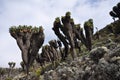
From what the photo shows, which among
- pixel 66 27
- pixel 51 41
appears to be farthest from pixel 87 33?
pixel 51 41

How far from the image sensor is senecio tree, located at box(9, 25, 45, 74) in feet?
106

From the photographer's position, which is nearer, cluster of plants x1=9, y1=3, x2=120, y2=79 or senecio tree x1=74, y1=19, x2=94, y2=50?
cluster of plants x1=9, y1=3, x2=120, y2=79

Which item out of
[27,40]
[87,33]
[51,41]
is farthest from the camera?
[51,41]

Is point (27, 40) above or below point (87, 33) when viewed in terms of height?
below

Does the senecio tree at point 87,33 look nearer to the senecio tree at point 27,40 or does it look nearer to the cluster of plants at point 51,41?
the cluster of plants at point 51,41

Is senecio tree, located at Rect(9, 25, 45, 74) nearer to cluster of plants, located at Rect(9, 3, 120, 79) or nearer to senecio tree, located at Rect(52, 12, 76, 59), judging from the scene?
cluster of plants, located at Rect(9, 3, 120, 79)

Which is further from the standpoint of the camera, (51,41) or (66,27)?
(51,41)

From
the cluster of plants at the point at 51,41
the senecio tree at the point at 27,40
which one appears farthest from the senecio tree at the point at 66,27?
the senecio tree at the point at 27,40

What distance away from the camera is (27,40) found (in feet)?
107

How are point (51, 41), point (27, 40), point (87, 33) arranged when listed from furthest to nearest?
1. point (51, 41)
2. point (87, 33)
3. point (27, 40)

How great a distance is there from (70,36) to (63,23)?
2.08 m

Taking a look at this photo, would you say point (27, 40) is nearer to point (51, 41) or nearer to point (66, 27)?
point (66, 27)

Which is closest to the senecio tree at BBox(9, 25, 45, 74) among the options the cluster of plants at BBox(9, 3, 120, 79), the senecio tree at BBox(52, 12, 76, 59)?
the cluster of plants at BBox(9, 3, 120, 79)

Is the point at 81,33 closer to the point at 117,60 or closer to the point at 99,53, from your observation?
the point at 99,53
